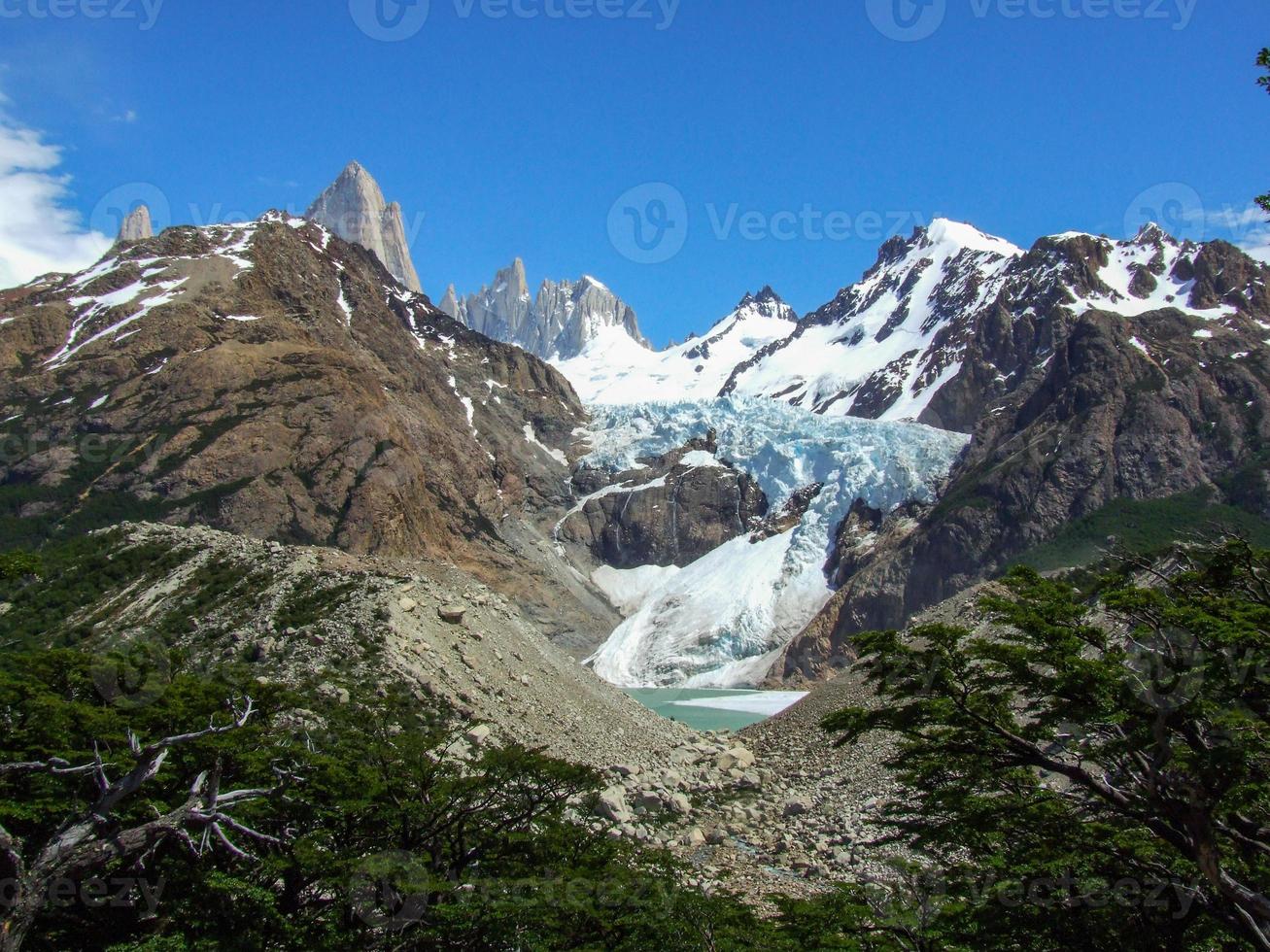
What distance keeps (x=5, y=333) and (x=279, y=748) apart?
128 metres

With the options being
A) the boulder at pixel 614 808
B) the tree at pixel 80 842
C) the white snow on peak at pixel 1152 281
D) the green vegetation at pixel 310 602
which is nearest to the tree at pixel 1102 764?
the tree at pixel 80 842

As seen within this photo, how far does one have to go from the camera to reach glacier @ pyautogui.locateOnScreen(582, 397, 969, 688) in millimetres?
137875

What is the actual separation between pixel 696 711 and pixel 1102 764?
84.8m

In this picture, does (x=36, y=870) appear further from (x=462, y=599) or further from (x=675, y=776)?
(x=462, y=599)

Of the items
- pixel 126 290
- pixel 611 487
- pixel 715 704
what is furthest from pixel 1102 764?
pixel 611 487

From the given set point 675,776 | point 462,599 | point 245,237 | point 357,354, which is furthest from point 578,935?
point 245,237

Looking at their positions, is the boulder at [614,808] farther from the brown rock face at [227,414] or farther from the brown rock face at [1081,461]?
the brown rock face at [1081,461]

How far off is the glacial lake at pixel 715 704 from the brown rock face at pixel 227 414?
100 feet

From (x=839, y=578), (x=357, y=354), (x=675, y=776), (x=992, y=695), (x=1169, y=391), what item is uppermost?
(x=357, y=354)

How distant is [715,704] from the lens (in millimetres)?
103625

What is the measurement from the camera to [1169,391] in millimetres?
127812

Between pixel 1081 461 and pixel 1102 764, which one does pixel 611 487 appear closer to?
pixel 1081 461

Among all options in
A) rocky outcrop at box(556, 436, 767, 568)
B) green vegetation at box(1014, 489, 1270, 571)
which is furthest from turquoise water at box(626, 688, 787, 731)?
rocky outcrop at box(556, 436, 767, 568)

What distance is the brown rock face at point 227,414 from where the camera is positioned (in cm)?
10000
